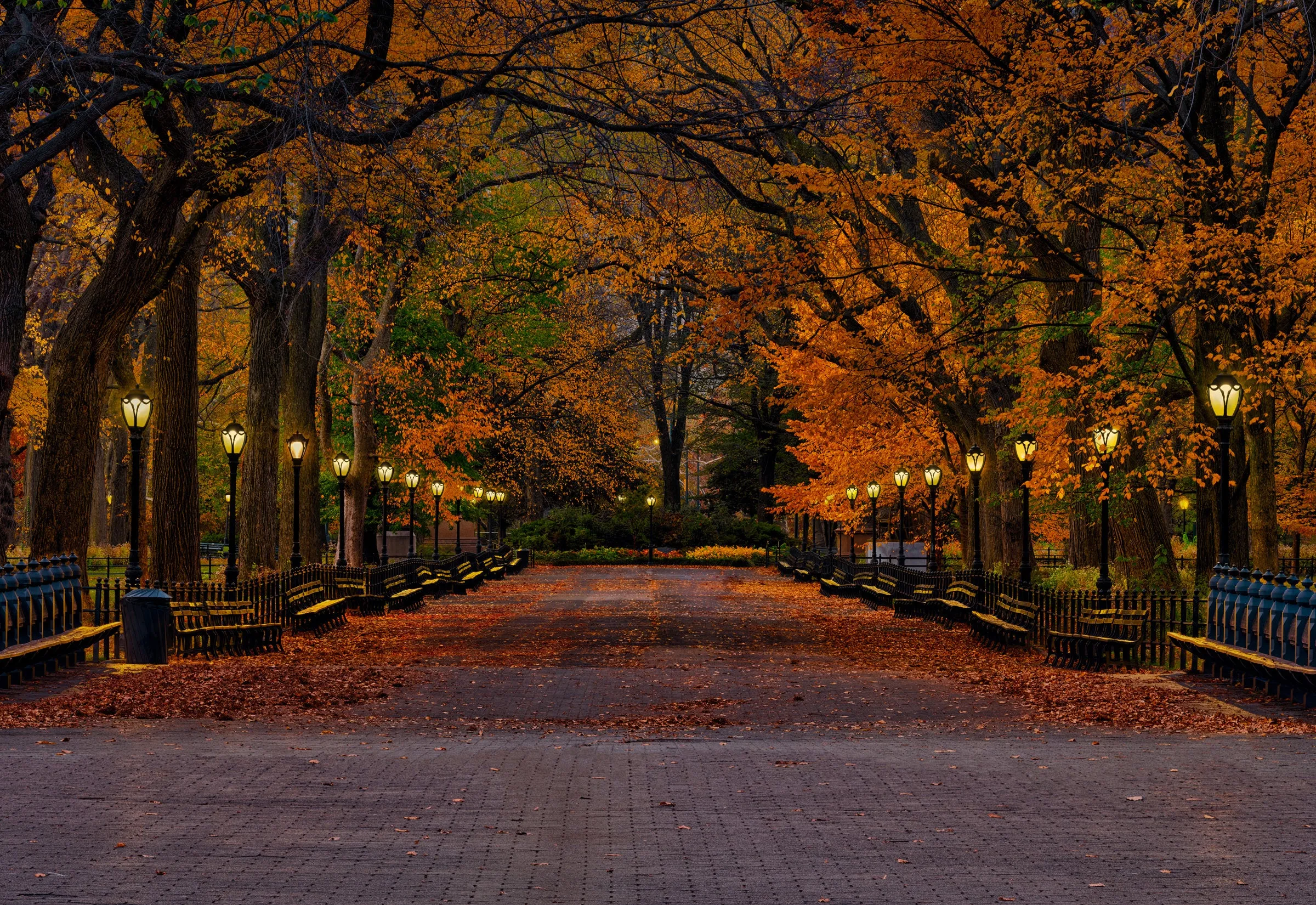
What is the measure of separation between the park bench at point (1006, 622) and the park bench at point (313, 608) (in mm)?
11067

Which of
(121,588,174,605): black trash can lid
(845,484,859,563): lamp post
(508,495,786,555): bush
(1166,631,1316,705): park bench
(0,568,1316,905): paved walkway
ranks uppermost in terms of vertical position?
(845,484,859,563): lamp post

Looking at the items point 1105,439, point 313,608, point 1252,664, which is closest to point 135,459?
point 313,608

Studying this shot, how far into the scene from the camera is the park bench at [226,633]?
62.2 ft

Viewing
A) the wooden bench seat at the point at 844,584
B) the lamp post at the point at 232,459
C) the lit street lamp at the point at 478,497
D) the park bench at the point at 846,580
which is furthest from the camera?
the lit street lamp at the point at 478,497

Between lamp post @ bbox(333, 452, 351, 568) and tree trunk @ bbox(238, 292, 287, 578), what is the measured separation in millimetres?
1839

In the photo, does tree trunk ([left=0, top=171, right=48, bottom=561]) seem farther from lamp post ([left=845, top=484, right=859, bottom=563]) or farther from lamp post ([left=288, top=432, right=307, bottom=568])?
lamp post ([left=845, top=484, right=859, bottom=563])

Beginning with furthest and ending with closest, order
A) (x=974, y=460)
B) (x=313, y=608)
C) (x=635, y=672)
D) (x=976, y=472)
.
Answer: (x=976, y=472), (x=974, y=460), (x=313, y=608), (x=635, y=672)

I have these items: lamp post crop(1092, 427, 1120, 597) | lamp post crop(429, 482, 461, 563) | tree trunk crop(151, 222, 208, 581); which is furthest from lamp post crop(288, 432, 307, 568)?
lamp post crop(1092, 427, 1120, 597)

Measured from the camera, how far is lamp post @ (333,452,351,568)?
111ft

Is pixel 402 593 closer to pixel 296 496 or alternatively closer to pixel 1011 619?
pixel 296 496

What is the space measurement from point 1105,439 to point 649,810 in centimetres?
1465

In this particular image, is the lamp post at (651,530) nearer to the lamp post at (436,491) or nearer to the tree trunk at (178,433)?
the lamp post at (436,491)

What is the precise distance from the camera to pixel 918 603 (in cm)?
3047

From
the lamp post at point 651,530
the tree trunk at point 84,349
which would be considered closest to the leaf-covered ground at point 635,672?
the tree trunk at point 84,349
